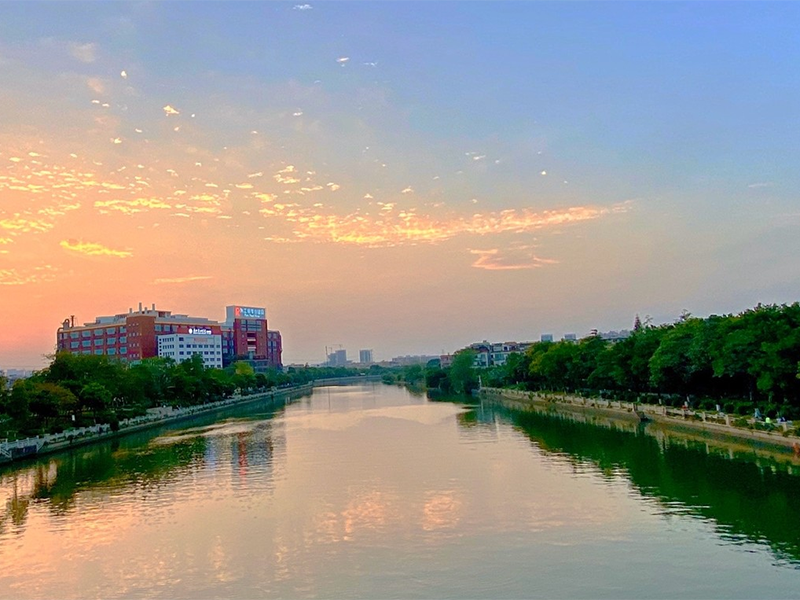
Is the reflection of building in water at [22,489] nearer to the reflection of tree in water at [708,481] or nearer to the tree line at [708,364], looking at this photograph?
the reflection of tree in water at [708,481]

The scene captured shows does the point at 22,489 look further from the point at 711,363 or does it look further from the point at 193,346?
the point at 193,346

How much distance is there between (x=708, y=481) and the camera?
19766 mm

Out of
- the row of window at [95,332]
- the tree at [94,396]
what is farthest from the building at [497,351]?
the tree at [94,396]

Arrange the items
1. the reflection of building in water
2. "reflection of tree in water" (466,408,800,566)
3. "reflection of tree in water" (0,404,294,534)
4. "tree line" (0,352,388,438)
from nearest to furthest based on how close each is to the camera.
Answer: "reflection of tree in water" (466,408,800,566) → the reflection of building in water → "reflection of tree in water" (0,404,294,534) → "tree line" (0,352,388,438)

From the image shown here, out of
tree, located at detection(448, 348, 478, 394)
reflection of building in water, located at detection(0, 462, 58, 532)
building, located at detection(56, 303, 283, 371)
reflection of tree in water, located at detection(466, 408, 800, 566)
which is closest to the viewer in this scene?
reflection of tree in water, located at detection(466, 408, 800, 566)

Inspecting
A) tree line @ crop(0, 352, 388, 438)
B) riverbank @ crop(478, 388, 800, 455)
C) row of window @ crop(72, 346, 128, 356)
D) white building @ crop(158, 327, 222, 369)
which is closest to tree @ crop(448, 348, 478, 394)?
tree line @ crop(0, 352, 388, 438)

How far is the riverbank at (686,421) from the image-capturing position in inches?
906

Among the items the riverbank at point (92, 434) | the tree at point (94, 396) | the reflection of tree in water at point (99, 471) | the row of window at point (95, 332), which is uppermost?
the row of window at point (95, 332)

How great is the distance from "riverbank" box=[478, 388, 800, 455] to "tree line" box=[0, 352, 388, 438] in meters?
27.9

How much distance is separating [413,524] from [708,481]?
8967 millimetres

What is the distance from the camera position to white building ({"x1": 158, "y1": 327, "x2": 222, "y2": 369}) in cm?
8994

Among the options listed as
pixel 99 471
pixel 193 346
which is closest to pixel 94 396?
pixel 99 471

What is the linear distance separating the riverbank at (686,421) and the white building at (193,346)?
172 feet

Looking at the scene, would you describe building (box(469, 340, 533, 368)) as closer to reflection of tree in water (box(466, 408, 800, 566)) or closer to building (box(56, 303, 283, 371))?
building (box(56, 303, 283, 371))
